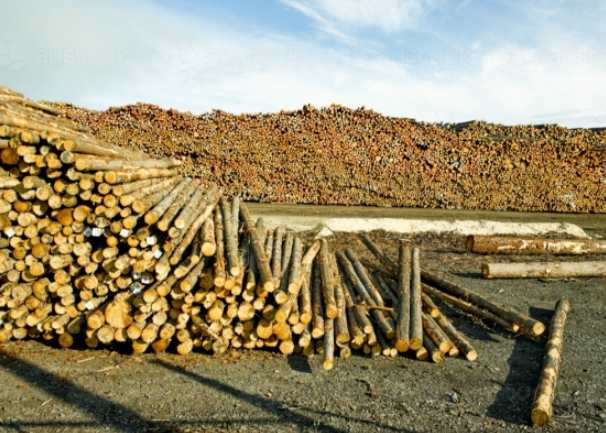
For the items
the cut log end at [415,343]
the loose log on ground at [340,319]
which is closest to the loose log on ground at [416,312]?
the cut log end at [415,343]

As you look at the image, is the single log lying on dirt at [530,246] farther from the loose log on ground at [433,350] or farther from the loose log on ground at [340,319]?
the loose log on ground at [433,350]

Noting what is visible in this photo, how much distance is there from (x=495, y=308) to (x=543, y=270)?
3.34 meters

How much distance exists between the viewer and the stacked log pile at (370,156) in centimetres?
1700

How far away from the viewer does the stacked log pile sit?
17.0 meters

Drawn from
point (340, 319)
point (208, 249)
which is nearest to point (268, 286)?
point (208, 249)

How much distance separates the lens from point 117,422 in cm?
407

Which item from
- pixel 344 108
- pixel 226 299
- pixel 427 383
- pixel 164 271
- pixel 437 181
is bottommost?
pixel 427 383

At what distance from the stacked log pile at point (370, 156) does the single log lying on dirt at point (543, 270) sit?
8.60 metres

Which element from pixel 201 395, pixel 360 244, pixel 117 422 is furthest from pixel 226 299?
pixel 360 244

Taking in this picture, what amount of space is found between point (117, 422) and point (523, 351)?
480cm

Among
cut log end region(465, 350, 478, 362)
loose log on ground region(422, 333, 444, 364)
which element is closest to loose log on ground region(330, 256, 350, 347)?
loose log on ground region(422, 333, 444, 364)

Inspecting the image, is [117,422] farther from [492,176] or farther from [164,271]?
[492,176]

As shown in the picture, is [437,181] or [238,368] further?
[437,181]

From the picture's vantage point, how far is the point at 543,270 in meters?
9.15
